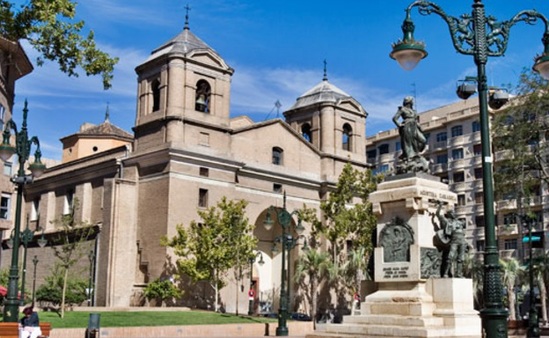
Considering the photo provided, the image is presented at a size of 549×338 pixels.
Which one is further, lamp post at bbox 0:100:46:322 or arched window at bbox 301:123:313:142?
arched window at bbox 301:123:313:142

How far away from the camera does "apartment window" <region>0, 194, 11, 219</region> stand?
41.5 m

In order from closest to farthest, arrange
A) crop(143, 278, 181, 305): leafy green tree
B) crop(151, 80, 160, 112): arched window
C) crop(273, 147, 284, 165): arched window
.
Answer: crop(143, 278, 181, 305): leafy green tree
crop(151, 80, 160, 112): arched window
crop(273, 147, 284, 165): arched window

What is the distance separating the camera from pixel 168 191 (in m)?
43.5

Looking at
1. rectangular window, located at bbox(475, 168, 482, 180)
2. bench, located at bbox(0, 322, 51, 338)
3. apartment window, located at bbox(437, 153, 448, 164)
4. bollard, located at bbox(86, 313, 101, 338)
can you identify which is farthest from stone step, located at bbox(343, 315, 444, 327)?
apartment window, located at bbox(437, 153, 448, 164)

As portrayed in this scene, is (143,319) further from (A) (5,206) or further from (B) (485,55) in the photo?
(B) (485,55)

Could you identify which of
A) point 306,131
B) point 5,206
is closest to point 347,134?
point 306,131

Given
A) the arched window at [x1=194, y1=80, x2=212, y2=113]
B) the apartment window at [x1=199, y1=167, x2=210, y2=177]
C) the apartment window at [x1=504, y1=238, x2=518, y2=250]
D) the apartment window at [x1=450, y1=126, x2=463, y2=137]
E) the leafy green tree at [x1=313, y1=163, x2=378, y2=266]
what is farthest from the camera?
the apartment window at [x1=450, y1=126, x2=463, y2=137]

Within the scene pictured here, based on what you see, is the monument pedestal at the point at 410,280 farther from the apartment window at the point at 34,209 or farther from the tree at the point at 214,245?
the apartment window at the point at 34,209

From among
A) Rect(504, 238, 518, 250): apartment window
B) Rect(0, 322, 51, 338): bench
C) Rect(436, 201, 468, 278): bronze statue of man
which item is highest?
Rect(504, 238, 518, 250): apartment window

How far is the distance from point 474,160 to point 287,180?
73.1ft

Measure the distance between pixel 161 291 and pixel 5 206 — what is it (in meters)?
10.5

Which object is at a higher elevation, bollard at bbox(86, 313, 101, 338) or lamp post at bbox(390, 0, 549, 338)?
lamp post at bbox(390, 0, 549, 338)

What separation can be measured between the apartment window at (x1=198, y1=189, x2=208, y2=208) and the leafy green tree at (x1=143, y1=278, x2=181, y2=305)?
570 centimetres

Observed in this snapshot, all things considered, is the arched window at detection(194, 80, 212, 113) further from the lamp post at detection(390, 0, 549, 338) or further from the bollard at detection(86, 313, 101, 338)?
the lamp post at detection(390, 0, 549, 338)
